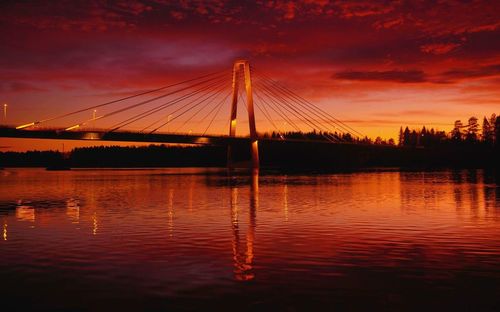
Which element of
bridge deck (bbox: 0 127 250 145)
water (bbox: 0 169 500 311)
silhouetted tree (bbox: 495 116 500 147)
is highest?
silhouetted tree (bbox: 495 116 500 147)

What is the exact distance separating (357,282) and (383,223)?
39.0 ft

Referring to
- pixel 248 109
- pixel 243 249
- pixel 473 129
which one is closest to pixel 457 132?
pixel 473 129

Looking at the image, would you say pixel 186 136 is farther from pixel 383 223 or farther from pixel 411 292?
pixel 411 292

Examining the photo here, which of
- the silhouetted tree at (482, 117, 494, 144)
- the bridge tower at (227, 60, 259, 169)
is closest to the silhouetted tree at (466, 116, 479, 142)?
the silhouetted tree at (482, 117, 494, 144)

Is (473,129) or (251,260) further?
(473,129)

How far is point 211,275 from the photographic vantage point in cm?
1311

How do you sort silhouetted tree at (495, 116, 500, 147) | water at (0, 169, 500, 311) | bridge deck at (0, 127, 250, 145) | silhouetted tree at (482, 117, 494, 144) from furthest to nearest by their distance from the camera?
silhouetted tree at (482, 117, 494, 144) < silhouetted tree at (495, 116, 500, 147) < bridge deck at (0, 127, 250, 145) < water at (0, 169, 500, 311)

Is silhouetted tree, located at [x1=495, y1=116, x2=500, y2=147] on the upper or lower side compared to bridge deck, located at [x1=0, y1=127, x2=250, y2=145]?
upper

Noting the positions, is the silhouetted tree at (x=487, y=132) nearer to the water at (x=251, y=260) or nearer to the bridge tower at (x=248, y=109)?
the bridge tower at (x=248, y=109)

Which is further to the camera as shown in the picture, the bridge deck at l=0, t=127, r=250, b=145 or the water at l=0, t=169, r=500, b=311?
the bridge deck at l=0, t=127, r=250, b=145

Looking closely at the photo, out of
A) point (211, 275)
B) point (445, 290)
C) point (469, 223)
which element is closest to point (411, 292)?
point (445, 290)

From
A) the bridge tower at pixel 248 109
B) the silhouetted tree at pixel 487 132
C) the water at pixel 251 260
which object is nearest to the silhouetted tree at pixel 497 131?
the silhouetted tree at pixel 487 132

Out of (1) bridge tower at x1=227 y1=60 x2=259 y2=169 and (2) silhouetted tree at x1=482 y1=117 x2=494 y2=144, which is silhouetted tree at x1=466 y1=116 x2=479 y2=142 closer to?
(2) silhouetted tree at x1=482 y1=117 x2=494 y2=144

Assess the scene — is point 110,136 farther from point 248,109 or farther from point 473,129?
point 473,129
